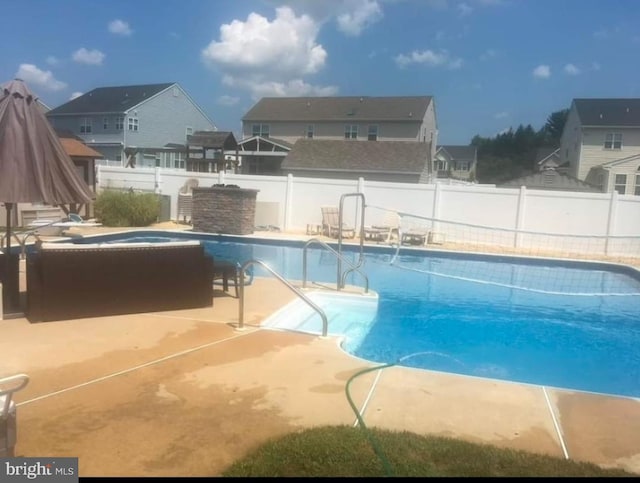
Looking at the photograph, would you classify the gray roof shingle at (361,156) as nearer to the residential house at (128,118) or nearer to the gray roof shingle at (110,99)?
the residential house at (128,118)

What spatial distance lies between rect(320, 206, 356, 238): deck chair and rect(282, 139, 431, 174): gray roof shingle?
40.6ft

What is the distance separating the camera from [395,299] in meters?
11.0

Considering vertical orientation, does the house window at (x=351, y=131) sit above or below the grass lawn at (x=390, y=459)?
above

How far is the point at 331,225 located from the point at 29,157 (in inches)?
503

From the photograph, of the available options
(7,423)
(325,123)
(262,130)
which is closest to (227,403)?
(7,423)

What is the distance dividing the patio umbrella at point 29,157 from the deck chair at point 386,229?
1219 centimetres

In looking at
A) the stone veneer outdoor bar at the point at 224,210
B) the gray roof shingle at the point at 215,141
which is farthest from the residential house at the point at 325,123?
the stone veneer outdoor bar at the point at 224,210

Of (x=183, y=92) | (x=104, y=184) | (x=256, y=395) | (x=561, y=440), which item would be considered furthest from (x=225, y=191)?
(x=183, y=92)

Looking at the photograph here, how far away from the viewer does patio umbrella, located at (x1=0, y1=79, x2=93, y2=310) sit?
6.25 meters

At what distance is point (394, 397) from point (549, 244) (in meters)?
14.3

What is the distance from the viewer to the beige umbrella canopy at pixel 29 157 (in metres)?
6.25

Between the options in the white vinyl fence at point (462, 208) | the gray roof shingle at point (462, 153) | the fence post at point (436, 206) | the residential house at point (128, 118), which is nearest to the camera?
the white vinyl fence at point (462, 208)

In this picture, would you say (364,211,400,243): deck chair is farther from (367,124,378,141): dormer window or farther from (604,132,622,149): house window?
(604,132,622,149): house window

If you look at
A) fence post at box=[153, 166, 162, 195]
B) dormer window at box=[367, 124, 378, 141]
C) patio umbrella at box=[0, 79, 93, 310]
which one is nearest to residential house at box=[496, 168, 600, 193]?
dormer window at box=[367, 124, 378, 141]
